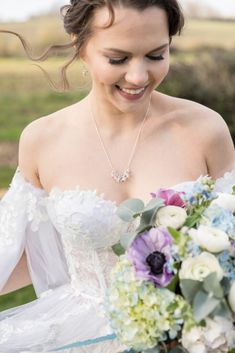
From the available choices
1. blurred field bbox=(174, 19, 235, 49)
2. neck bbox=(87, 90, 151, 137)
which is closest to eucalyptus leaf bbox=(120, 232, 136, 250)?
neck bbox=(87, 90, 151, 137)

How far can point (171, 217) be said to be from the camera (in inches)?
98.2

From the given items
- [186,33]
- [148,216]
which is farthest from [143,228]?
[186,33]

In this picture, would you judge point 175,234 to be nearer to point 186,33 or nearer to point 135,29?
point 135,29

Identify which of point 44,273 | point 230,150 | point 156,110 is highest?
point 156,110

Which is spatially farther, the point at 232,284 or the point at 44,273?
the point at 44,273

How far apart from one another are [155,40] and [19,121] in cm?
869

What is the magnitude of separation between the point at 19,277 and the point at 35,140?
0.60 m

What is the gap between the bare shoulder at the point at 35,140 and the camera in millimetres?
3438

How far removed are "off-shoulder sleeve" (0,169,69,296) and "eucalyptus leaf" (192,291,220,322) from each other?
1245mm

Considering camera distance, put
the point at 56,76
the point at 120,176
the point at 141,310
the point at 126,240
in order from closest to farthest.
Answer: the point at 141,310 < the point at 126,240 < the point at 120,176 < the point at 56,76

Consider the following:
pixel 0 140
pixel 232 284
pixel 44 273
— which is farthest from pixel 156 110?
pixel 0 140

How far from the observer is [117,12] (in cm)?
297

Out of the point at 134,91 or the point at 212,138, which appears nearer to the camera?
the point at 134,91

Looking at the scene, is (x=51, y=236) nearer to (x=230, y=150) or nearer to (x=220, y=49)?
(x=230, y=150)
